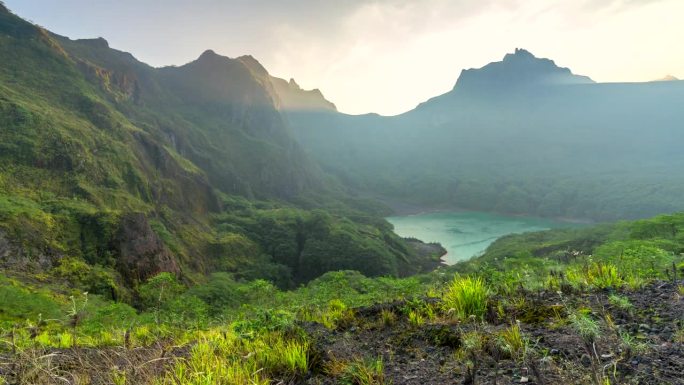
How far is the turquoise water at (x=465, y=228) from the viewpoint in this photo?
114m

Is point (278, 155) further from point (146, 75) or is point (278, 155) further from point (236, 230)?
point (236, 230)

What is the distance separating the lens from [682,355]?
457 centimetres

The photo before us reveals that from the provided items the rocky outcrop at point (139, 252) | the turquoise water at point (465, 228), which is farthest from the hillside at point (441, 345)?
the turquoise water at point (465, 228)

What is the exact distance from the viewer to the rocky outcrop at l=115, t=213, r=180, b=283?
122 ft

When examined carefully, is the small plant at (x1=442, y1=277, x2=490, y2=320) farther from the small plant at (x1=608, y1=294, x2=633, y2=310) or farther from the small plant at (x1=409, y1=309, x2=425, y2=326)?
the small plant at (x1=608, y1=294, x2=633, y2=310)

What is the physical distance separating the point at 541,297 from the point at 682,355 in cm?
335

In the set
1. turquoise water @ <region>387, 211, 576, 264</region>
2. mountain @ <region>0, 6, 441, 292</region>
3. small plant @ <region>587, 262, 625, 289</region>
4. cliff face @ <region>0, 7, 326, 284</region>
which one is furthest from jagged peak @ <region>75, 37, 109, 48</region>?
small plant @ <region>587, 262, 625, 289</region>

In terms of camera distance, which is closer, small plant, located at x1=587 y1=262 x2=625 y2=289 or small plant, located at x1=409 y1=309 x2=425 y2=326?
small plant, located at x1=409 y1=309 x2=425 y2=326

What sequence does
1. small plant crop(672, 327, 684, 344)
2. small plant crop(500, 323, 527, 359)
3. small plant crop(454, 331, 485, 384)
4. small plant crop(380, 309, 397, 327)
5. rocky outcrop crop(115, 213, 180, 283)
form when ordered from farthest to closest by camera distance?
1. rocky outcrop crop(115, 213, 180, 283)
2. small plant crop(380, 309, 397, 327)
3. small plant crop(500, 323, 527, 359)
4. small plant crop(672, 327, 684, 344)
5. small plant crop(454, 331, 485, 384)

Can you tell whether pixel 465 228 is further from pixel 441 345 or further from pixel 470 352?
pixel 470 352

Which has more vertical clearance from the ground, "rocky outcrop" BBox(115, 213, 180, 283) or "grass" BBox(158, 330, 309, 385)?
"grass" BBox(158, 330, 309, 385)

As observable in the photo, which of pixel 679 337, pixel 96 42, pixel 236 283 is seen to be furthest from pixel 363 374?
pixel 96 42

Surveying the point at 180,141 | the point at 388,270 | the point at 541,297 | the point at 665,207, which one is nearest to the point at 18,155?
the point at 541,297

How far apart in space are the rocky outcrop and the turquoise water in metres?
76.0
